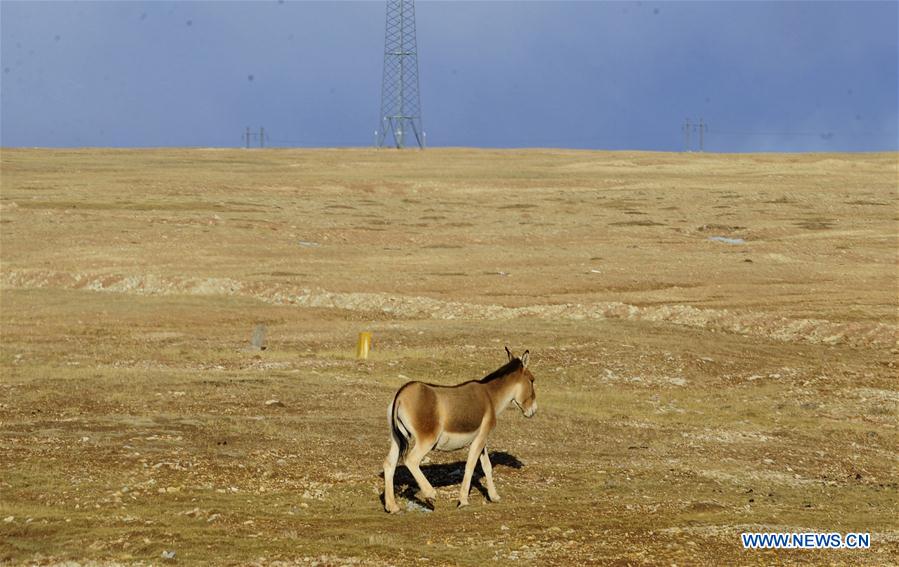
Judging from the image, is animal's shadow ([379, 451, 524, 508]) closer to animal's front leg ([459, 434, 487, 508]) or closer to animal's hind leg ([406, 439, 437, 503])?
animal's front leg ([459, 434, 487, 508])

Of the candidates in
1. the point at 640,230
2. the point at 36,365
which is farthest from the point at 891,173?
the point at 36,365

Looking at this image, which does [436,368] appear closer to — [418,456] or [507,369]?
[507,369]

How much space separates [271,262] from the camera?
54188 millimetres

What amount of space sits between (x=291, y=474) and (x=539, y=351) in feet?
50.9

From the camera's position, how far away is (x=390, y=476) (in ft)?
51.0

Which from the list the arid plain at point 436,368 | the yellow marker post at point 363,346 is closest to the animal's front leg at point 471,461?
the arid plain at point 436,368

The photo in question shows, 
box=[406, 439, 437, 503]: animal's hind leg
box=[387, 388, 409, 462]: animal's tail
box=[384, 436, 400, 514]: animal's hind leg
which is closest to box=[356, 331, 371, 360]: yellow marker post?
box=[384, 436, 400, 514]: animal's hind leg

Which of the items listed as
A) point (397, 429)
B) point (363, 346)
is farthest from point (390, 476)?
point (363, 346)

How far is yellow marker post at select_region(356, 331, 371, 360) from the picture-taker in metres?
32.3

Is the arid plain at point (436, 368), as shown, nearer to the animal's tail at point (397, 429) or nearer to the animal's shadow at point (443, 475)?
the animal's shadow at point (443, 475)

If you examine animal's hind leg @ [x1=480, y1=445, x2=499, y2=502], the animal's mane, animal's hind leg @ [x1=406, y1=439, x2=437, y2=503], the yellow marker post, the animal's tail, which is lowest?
the yellow marker post

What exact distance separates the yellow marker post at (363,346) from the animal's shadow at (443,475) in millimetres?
11773

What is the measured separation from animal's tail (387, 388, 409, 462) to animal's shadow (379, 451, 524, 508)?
3.42 feet

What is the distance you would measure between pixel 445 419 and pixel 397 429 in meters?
0.67
